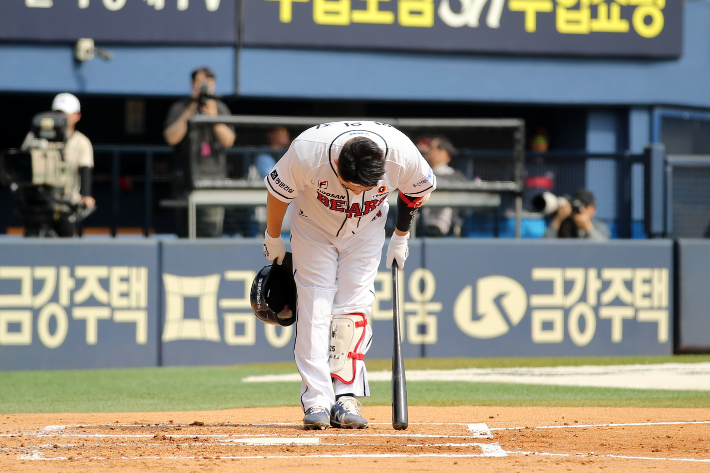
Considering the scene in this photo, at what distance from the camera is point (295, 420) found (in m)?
5.86

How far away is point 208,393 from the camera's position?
750 centimetres

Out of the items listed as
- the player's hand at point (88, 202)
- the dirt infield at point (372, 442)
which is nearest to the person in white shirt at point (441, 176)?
the player's hand at point (88, 202)

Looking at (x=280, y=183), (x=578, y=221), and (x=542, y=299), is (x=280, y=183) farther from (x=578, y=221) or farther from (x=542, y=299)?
(x=578, y=221)

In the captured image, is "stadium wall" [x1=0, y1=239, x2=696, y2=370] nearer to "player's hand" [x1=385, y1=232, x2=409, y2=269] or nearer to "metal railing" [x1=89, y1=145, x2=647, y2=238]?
"metal railing" [x1=89, y1=145, x2=647, y2=238]

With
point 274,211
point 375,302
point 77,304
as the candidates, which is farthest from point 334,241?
point 77,304

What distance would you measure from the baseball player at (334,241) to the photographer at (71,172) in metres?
4.44

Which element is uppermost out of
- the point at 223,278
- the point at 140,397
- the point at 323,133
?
the point at 323,133

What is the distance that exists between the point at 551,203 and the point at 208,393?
4.26m

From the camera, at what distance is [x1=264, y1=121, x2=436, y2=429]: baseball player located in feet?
16.7

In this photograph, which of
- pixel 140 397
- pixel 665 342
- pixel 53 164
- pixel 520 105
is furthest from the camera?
pixel 520 105

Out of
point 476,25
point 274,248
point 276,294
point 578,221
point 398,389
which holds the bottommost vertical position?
point 398,389

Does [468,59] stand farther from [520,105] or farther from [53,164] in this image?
[53,164]

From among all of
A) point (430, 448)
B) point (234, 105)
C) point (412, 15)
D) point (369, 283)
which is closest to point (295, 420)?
point (369, 283)

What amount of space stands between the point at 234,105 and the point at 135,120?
2.03m
